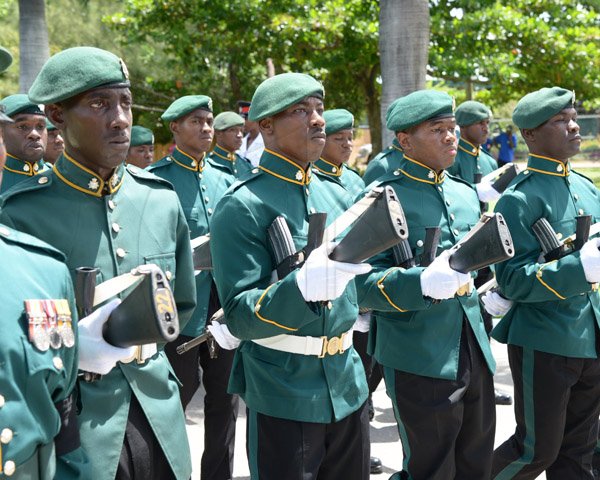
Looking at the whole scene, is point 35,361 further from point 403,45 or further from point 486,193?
point 403,45

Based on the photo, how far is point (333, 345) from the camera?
11.3 feet

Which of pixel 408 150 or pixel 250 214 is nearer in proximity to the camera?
pixel 250 214

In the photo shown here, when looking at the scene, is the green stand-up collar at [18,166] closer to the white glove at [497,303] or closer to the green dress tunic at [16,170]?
the green dress tunic at [16,170]

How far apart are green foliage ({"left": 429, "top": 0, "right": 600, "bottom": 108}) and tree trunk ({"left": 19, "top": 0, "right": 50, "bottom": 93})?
5.10 m

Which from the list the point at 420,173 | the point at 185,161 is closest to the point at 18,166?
the point at 185,161

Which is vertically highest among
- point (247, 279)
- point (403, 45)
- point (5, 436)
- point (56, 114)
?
point (56, 114)

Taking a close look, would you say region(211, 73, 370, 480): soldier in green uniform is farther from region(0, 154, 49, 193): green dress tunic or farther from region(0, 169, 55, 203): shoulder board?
region(0, 154, 49, 193): green dress tunic

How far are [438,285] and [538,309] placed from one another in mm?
1042

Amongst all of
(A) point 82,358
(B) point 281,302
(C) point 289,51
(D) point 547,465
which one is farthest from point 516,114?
(C) point 289,51

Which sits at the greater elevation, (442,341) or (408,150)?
(408,150)

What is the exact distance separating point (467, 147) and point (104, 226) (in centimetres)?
646

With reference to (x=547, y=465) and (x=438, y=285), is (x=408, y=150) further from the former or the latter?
(x=547, y=465)

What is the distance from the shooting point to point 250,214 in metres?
3.40

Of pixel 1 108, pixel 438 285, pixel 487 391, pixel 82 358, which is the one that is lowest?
pixel 487 391
